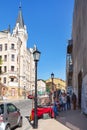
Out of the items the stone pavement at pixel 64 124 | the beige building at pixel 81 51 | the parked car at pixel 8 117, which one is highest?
the beige building at pixel 81 51

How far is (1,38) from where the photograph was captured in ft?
320

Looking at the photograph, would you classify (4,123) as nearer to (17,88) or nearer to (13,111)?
(13,111)

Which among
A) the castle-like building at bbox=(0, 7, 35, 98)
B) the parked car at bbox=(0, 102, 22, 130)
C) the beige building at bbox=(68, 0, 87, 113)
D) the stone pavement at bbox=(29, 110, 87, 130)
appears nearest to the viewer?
the parked car at bbox=(0, 102, 22, 130)

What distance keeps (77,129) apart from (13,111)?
10.8ft

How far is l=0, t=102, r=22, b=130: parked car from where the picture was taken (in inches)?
596

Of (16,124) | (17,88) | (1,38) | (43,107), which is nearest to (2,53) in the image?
(1,38)

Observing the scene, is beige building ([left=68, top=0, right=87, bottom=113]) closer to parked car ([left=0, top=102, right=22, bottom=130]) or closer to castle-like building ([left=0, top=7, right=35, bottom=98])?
parked car ([left=0, top=102, right=22, bottom=130])

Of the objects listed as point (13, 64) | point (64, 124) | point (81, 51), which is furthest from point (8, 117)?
point (13, 64)

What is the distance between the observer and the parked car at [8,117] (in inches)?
596

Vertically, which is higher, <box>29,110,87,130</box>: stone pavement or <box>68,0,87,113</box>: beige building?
<box>68,0,87,113</box>: beige building

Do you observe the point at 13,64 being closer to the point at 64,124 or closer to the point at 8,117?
the point at 64,124

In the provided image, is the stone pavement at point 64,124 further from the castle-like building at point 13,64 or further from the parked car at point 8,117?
the castle-like building at point 13,64

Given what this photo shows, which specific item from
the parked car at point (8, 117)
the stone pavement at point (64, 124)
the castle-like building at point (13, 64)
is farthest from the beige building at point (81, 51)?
the castle-like building at point (13, 64)

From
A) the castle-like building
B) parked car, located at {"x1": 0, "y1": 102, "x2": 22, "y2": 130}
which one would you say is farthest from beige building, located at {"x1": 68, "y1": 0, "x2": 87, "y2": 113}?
the castle-like building
